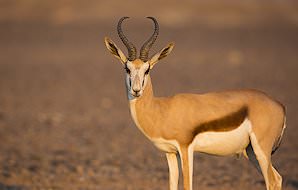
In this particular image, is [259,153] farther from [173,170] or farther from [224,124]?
[173,170]

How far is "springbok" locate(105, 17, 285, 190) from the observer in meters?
9.20

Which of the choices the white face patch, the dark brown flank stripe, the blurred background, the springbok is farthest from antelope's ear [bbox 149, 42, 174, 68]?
the blurred background

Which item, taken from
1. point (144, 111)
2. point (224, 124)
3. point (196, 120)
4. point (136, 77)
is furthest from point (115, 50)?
point (224, 124)

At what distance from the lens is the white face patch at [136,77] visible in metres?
8.91

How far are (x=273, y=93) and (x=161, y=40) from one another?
19.8 metres

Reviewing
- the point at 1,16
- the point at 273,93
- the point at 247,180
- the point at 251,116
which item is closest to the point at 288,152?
the point at 247,180

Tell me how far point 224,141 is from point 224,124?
233 mm

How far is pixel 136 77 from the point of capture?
355 inches

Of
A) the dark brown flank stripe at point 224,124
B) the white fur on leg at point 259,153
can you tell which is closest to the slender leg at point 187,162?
the dark brown flank stripe at point 224,124

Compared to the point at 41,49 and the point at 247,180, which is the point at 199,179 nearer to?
the point at 247,180

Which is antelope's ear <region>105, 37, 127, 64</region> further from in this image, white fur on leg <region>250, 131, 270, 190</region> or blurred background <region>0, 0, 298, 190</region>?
blurred background <region>0, 0, 298, 190</region>

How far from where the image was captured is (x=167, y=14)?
57.6 m

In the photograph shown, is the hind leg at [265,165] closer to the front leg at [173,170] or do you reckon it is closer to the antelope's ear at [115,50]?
the front leg at [173,170]

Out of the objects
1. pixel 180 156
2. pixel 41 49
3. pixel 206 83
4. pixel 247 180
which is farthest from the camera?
pixel 41 49
